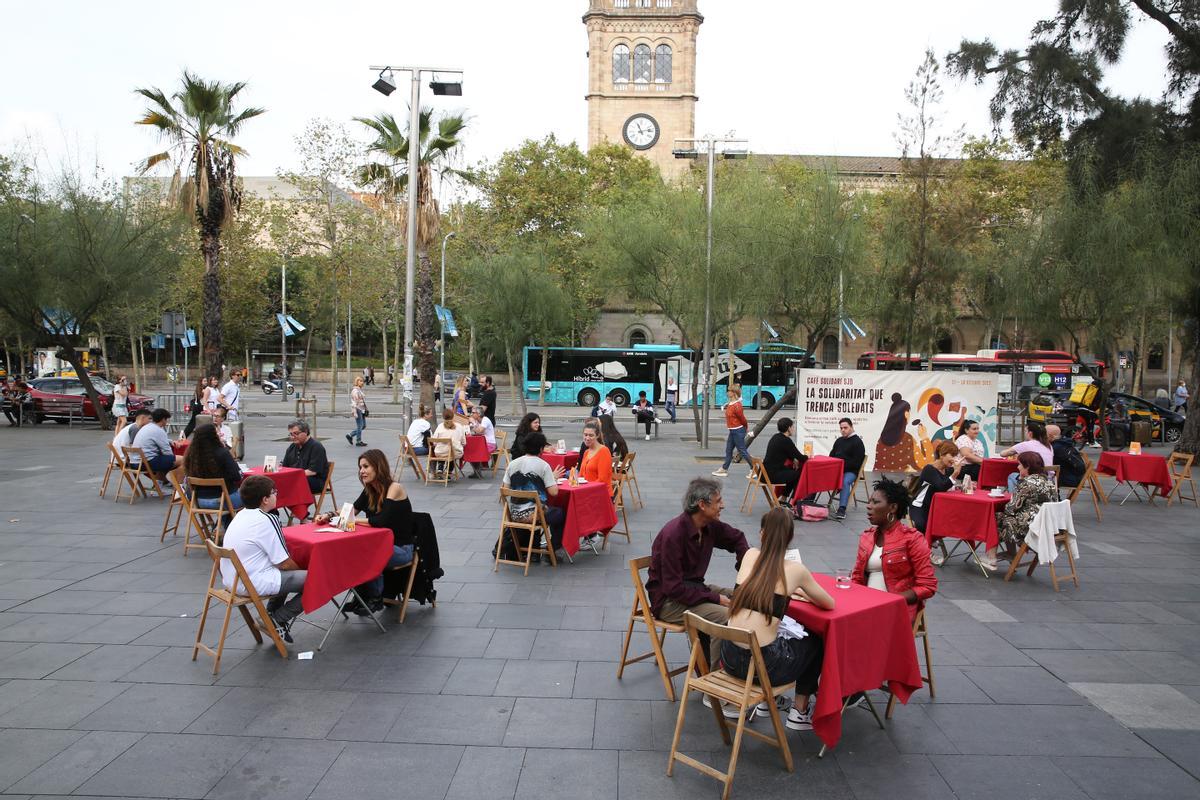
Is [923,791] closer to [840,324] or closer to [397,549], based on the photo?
[397,549]

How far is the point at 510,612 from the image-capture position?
6.59 metres

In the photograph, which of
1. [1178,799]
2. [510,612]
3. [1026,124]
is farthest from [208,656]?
[1026,124]

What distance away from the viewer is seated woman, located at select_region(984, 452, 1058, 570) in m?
7.89

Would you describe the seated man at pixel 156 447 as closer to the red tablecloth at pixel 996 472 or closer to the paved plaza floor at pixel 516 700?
the paved plaza floor at pixel 516 700

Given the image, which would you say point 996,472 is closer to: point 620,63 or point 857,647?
point 857,647

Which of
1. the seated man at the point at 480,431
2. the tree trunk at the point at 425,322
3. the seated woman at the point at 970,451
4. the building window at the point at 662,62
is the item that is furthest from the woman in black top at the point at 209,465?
the building window at the point at 662,62

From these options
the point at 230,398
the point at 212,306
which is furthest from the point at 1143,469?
the point at 212,306

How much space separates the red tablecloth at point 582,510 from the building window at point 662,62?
185 feet

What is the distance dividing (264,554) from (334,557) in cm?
Answer: 46

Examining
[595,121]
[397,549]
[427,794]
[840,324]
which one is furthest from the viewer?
[595,121]

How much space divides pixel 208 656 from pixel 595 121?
57566 millimetres

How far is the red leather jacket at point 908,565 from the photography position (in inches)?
198

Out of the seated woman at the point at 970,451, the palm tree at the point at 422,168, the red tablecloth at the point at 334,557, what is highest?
the palm tree at the point at 422,168

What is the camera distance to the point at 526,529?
320 inches
